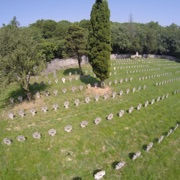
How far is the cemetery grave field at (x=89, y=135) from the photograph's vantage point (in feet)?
42.7

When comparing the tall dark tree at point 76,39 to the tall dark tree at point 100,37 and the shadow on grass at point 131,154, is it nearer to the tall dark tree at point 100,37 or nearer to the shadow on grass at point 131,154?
the tall dark tree at point 100,37

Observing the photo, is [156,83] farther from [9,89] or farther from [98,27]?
[9,89]

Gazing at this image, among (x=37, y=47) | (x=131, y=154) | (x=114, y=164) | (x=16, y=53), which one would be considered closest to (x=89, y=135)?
(x=114, y=164)

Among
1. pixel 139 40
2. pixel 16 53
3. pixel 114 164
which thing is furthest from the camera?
pixel 139 40

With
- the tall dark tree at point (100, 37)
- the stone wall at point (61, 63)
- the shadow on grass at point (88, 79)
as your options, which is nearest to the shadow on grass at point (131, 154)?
the tall dark tree at point (100, 37)

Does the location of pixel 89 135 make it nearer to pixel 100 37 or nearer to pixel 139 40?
pixel 100 37

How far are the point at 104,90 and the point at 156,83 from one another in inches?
371

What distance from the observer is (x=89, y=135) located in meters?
15.9

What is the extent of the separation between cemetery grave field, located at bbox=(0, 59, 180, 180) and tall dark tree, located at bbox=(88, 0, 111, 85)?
277 cm

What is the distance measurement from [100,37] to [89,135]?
12906 millimetres

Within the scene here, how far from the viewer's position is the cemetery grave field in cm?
1301

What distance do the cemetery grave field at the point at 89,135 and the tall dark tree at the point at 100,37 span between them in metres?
2.77

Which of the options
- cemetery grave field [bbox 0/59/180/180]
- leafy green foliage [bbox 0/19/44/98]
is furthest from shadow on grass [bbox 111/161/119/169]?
leafy green foliage [bbox 0/19/44/98]

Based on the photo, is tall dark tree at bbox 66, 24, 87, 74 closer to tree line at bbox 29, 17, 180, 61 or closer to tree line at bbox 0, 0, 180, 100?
tree line at bbox 0, 0, 180, 100
